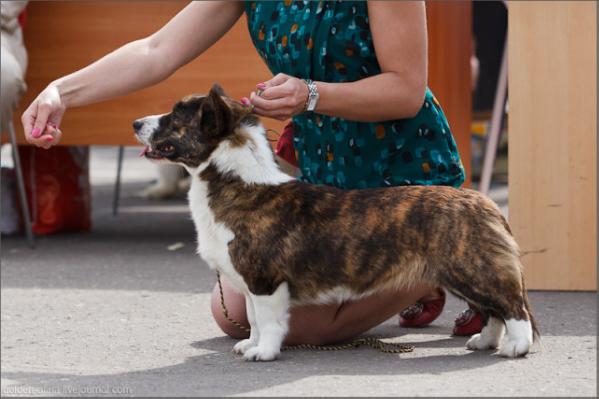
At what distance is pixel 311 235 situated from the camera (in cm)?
285

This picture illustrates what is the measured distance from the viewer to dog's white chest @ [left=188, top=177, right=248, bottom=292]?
2834 mm

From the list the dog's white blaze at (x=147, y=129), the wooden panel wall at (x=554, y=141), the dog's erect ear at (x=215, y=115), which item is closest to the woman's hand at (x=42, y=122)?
the dog's white blaze at (x=147, y=129)

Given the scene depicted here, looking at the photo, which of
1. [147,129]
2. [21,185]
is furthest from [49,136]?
[21,185]

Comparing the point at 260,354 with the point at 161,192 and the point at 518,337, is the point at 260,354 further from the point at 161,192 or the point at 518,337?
the point at 161,192

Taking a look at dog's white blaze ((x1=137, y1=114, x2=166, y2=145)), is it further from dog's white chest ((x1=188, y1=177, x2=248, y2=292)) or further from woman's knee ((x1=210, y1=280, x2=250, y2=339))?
woman's knee ((x1=210, y1=280, x2=250, y2=339))

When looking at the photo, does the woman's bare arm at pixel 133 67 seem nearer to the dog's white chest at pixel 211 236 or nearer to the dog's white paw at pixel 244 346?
the dog's white chest at pixel 211 236

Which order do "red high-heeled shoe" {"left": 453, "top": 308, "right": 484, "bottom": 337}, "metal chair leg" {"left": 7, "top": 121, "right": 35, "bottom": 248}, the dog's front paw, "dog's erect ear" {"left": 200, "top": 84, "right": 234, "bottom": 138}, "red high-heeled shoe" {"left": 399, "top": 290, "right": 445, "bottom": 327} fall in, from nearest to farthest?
"dog's erect ear" {"left": 200, "top": 84, "right": 234, "bottom": 138}, the dog's front paw, "red high-heeled shoe" {"left": 453, "top": 308, "right": 484, "bottom": 337}, "red high-heeled shoe" {"left": 399, "top": 290, "right": 445, "bottom": 327}, "metal chair leg" {"left": 7, "top": 121, "right": 35, "bottom": 248}

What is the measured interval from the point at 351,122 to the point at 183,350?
758 millimetres

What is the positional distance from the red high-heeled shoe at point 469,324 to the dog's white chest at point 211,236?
66 centimetres

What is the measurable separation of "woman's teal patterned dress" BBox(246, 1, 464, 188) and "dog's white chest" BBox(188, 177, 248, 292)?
451 mm

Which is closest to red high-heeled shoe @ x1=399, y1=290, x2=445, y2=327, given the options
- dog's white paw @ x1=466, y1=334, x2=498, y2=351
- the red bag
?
dog's white paw @ x1=466, y1=334, x2=498, y2=351

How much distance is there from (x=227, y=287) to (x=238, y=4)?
80 cm

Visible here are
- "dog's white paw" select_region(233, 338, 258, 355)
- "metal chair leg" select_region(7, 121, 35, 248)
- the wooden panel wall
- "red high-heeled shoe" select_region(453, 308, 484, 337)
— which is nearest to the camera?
"dog's white paw" select_region(233, 338, 258, 355)

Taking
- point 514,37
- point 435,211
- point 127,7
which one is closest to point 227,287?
point 435,211
